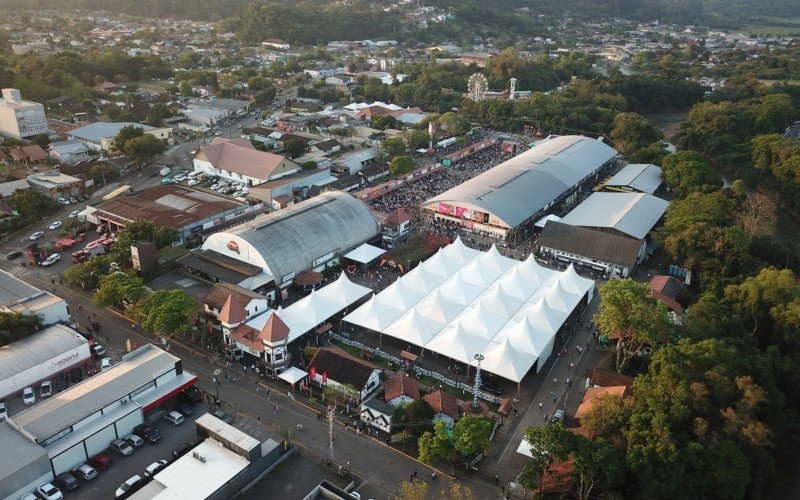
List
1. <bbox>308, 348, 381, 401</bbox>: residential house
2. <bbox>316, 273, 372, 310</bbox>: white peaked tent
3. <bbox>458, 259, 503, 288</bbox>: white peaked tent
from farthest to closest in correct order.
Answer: <bbox>458, 259, 503, 288</bbox>: white peaked tent
<bbox>316, 273, 372, 310</bbox>: white peaked tent
<bbox>308, 348, 381, 401</bbox>: residential house

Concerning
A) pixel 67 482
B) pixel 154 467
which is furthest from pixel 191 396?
pixel 67 482

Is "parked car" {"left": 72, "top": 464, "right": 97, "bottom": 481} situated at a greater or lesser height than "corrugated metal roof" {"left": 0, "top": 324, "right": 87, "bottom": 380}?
lesser

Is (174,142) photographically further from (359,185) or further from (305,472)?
(305,472)

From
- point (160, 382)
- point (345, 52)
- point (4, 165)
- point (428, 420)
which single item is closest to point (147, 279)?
point (160, 382)

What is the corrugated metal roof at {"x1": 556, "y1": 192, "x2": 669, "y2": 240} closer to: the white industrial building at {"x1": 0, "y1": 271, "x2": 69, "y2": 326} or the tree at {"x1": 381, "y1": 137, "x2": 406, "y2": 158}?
the tree at {"x1": 381, "y1": 137, "x2": 406, "y2": 158}

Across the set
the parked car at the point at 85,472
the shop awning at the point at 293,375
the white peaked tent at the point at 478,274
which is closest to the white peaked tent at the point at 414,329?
the shop awning at the point at 293,375

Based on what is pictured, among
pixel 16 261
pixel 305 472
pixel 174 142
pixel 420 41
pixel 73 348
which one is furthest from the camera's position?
pixel 420 41

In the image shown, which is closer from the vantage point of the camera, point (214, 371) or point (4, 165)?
point (214, 371)

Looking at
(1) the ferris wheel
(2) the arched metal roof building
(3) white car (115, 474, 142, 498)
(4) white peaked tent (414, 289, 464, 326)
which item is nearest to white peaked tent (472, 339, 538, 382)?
(4) white peaked tent (414, 289, 464, 326)
